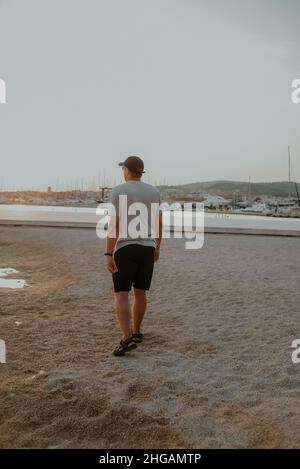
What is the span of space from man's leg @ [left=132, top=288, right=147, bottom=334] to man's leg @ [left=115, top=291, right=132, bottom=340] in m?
0.18

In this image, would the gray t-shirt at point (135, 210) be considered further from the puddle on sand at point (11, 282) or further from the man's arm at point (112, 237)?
the puddle on sand at point (11, 282)

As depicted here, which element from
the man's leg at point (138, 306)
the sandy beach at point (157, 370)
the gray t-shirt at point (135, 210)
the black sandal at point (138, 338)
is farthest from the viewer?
the black sandal at point (138, 338)

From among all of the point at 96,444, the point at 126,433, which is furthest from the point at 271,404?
the point at 96,444

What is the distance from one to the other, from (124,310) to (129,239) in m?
0.56

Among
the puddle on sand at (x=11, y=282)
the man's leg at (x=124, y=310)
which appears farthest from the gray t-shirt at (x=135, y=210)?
the puddle on sand at (x=11, y=282)

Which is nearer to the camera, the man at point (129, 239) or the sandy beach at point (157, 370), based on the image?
the sandy beach at point (157, 370)

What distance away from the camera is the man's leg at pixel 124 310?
3078 millimetres

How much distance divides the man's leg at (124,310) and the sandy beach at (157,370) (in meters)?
0.20

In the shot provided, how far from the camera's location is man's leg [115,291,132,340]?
3078mm

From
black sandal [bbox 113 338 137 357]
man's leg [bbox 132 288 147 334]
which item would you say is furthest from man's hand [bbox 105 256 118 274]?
black sandal [bbox 113 338 137 357]

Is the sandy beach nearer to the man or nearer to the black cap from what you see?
the man

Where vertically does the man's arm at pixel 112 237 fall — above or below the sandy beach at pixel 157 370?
above
